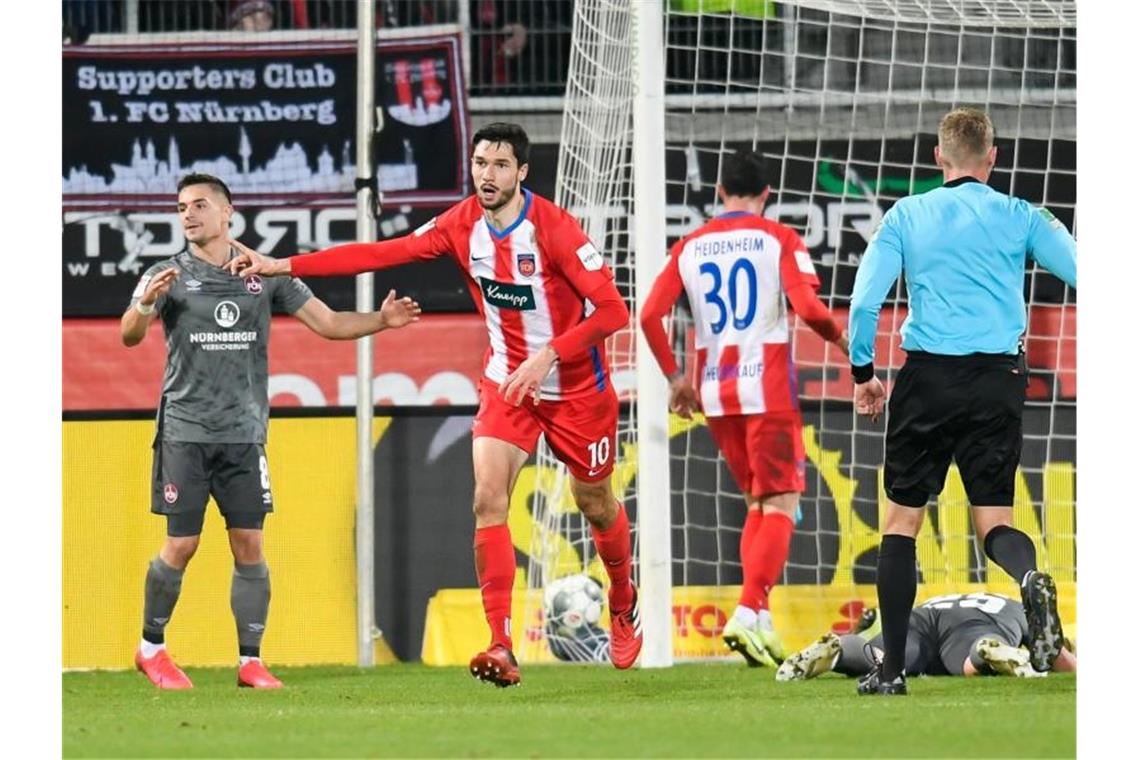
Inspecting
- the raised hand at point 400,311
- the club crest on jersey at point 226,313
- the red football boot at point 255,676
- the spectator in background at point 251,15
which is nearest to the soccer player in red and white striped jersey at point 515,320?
the raised hand at point 400,311

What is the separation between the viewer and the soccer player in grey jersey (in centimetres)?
746

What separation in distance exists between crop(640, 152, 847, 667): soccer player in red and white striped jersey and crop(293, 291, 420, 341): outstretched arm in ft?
4.10

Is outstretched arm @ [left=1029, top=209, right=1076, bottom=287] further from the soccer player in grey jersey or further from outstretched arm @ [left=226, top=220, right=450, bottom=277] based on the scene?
the soccer player in grey jersey

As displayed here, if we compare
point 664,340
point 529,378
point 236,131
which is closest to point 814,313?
point 664,340

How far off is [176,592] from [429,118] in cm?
322

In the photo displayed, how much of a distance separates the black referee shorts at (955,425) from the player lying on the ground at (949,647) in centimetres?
87

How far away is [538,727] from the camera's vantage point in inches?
199

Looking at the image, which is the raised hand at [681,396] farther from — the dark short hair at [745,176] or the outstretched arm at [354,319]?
the outstretched arm at [354,319]

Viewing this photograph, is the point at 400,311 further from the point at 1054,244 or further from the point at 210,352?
the point at 1054,244

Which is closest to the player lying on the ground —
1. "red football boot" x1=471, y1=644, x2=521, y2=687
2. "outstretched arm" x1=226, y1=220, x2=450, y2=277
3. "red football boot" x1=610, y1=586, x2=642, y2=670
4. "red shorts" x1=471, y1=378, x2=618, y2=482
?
"red football boot" x1=610, y1=586, x2=642, y2=670

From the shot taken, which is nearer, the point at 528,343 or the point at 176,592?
the point at 528,343

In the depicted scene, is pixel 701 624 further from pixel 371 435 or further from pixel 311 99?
pixel 311 99
